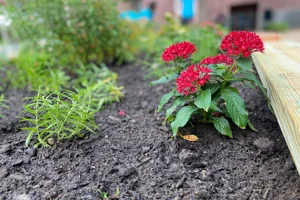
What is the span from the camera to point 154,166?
1.25 meters

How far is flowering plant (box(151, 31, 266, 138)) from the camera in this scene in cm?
123

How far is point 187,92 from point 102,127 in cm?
58

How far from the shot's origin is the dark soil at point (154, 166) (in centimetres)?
112

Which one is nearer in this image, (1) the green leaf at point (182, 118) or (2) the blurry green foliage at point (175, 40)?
(1) the green leaf at point (182, 118)

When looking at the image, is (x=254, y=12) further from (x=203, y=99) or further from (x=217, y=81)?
(x=203, y=99)

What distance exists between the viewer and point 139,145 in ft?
4.58

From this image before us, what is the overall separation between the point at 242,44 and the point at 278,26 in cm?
1126

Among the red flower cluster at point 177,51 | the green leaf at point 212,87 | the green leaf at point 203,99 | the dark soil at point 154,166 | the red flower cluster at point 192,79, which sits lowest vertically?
the dark soil at point 154,166

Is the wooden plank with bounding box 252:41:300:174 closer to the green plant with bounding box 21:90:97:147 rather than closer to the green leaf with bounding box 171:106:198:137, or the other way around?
the green leaf with bounding box 171:106:198:137

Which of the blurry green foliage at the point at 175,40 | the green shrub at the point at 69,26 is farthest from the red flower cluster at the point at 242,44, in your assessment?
the green shrub at the point at 69,26

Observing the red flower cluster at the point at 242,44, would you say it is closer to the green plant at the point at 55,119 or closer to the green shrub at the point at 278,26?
the green plant at the point at 55,119

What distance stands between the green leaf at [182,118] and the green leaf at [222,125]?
132 millimetres

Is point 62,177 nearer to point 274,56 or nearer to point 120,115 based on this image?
point 120,115

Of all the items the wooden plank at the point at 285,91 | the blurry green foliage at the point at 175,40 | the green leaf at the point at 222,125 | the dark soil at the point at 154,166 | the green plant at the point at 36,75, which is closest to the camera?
the wooden plank at the point at 285,91
